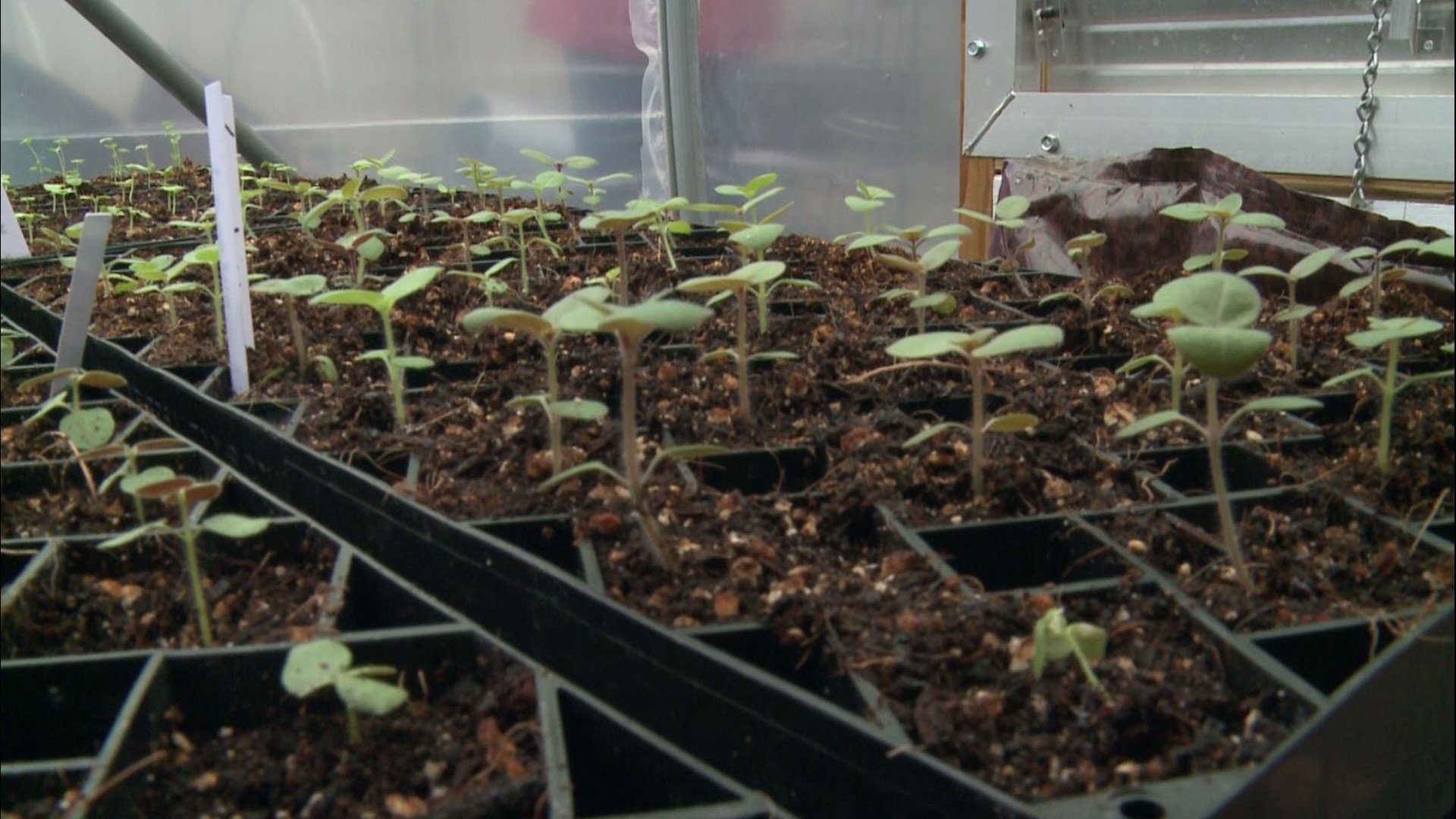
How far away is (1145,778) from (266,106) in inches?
161

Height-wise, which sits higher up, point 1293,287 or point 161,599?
point 1293,287

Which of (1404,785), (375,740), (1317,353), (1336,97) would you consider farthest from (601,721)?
(1336,97)

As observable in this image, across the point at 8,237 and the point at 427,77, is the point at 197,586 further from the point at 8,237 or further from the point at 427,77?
the point at 427,77

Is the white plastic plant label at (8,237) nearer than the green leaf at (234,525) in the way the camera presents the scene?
No

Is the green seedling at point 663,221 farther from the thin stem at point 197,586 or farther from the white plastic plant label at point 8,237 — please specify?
the thin stem at point 197,586

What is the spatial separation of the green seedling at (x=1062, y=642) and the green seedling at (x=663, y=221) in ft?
2.97

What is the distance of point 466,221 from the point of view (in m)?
2.01

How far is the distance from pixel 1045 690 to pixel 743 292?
65cm

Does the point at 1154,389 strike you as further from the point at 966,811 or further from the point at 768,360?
the point at 966,811

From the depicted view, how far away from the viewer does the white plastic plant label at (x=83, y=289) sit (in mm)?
1256

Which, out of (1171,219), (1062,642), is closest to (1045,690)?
(1062,642)

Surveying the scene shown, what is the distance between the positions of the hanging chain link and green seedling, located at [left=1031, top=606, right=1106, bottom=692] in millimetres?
1501

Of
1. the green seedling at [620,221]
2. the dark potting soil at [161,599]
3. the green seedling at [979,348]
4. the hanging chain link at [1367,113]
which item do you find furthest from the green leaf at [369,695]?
the hanging chain link at [1367,113]

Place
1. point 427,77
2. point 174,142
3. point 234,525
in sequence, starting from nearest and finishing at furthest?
point 234,525 → point 174,142 → point 427,77
